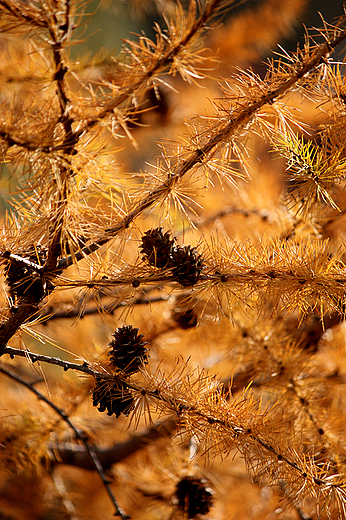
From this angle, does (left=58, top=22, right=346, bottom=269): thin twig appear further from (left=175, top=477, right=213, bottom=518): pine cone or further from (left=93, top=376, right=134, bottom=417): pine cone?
(left=175, top=477, right=213, bottom=518): pine cone

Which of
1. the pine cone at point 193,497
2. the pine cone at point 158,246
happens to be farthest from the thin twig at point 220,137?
the pine cone at point 193,497

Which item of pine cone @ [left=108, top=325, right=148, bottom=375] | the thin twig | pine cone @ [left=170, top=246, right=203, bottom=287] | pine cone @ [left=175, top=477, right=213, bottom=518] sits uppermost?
the thin twig

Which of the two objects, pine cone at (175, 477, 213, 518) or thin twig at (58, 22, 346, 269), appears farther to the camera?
pine cone at (175, 477, 213, 518)

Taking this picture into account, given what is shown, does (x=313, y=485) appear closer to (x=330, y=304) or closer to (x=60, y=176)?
(x=330, y=304)

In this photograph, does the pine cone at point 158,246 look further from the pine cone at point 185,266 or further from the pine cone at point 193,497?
the pine cone at point 193,497

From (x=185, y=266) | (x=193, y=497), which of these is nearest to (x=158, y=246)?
(x=185, y=266)

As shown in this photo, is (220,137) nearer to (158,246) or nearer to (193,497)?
(158,246)

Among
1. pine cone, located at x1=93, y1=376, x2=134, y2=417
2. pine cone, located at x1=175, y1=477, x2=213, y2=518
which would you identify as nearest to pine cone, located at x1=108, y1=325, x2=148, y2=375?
pine cone, located at x1=93, y1=376, x2=134, y2=417
